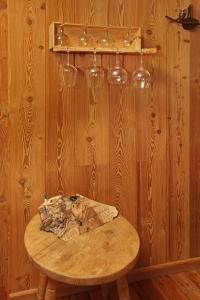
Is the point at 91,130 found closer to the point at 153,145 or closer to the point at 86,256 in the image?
the point at 153,145

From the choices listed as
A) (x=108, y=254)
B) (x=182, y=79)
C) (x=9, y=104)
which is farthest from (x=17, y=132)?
(x=182, y=79)

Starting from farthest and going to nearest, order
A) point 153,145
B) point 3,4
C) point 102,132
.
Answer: point 153,145 → point 102,132 → point 3,4

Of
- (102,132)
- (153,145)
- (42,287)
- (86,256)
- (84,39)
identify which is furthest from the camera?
(153,145)

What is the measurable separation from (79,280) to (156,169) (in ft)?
3.35

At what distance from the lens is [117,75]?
1.71m

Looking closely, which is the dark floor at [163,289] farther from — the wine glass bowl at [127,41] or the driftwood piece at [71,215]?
the wine glass bowl at [127,41]

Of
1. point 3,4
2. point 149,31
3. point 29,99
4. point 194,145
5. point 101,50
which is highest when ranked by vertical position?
point 3,4

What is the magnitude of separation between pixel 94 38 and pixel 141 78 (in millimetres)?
367

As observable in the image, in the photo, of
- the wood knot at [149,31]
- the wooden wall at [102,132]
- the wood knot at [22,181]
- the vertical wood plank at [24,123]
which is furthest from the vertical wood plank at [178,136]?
the wood knot at [22,181]

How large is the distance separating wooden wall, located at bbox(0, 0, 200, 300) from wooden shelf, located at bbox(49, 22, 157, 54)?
7 cm

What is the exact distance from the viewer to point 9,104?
1.64 meters

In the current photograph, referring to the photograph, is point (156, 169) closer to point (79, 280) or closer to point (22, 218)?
point (22, 218)

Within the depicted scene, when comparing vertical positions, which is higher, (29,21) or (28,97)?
(29,21)

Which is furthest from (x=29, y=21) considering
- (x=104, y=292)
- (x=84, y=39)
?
(x=104, y=292)
